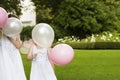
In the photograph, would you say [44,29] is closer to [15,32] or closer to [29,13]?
[15,32]

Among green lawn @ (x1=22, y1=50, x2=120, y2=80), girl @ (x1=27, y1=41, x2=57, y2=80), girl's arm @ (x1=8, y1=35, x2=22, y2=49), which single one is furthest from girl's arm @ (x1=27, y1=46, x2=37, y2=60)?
green lawn @ (x1=22, y1=50, x2=120, y2=80)

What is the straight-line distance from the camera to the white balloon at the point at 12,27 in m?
5.98

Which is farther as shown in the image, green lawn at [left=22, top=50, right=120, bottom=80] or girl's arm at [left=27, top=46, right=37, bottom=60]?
green lawn at [left=22, top=50, right=120, bottom=80]

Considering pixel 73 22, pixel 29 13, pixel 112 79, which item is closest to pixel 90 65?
pixel 112 79

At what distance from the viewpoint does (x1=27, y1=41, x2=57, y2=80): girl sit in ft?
20.5

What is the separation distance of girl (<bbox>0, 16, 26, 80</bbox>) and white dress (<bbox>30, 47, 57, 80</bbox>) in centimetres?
25

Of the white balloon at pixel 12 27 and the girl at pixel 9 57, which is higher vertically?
the white balloon at pixel 12 27

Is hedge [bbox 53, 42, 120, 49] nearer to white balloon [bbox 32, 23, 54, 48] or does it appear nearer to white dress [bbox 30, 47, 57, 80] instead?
white dress [bbox 30, 47, 57, 80]

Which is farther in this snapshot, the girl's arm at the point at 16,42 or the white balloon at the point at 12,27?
the girl's arm at the point at 16,42

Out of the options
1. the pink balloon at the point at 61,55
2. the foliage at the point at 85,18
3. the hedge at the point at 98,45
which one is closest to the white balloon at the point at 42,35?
the pink balloon at the point at 61,55

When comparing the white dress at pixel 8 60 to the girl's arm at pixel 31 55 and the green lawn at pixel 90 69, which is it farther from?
the green lawn at pixel 90 69

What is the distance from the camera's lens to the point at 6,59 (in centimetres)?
624

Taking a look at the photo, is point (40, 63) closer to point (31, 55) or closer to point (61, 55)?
point (31, 55)

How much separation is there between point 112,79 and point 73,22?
18.6 metres
